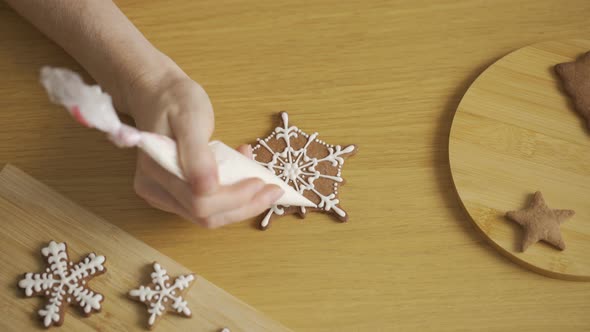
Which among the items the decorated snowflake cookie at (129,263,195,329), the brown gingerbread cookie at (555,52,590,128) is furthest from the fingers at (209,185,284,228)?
the brown gingerbread cookie at (555,52,590,128)

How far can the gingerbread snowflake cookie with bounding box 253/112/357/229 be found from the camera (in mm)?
874

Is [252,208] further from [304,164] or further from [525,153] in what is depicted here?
[525,153]

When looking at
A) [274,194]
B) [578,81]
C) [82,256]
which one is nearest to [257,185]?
[274,194]

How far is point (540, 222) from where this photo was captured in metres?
0.80

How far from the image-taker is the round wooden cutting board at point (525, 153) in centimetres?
81

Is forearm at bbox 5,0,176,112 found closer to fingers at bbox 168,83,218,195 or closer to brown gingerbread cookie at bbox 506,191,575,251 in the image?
fingers at bbox 168,83,218,195

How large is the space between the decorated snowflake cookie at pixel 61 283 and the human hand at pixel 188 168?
15cm

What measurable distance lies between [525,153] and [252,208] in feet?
1.57

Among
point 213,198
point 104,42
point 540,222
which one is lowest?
point 213,198

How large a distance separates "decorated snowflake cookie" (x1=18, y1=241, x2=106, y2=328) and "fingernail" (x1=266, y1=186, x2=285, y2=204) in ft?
0.97

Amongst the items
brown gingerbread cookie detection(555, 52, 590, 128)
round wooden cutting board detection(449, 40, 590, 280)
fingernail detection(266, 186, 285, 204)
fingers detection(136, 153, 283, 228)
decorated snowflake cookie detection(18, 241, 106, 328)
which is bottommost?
decorated snowflake cookie detection(18, 241, 106, 328)

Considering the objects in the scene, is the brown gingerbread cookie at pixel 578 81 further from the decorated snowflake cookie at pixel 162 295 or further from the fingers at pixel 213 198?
the decorated snowflake cookie at pixel 162 295

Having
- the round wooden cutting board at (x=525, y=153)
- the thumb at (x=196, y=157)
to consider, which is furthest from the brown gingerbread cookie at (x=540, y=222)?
the thumb at (x=196, y=157)

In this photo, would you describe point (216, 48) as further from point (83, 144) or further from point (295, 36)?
point (83, 144)
